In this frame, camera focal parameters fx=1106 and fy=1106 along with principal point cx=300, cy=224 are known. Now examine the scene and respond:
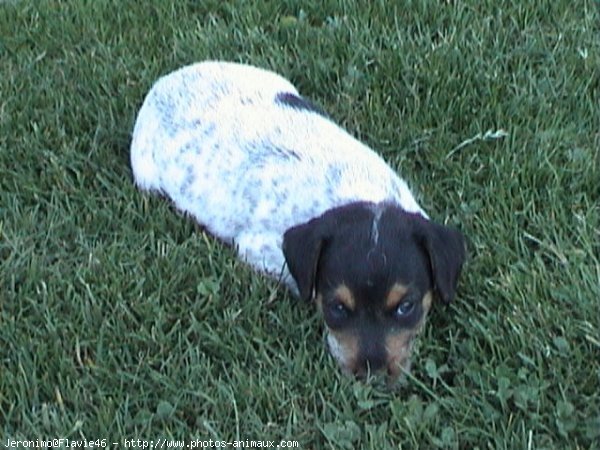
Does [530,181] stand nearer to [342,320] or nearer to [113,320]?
[342,320]

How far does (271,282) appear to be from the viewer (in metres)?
4.70

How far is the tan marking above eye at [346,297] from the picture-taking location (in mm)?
4180

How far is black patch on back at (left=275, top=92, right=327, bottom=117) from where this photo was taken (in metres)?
5.49

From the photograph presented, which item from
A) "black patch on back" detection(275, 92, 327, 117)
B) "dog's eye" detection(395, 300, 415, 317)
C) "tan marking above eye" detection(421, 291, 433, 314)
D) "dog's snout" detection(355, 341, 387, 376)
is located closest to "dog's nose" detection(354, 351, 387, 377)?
"dog's snout" detection(355, 341, 387, 376)

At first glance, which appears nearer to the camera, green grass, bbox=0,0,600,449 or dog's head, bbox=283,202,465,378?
green grass, bbox=0,0,600,449

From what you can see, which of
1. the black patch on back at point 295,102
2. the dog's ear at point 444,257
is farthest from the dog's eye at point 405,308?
the black patch on back at point 295,102

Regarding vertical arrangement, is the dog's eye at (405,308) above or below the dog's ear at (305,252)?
below

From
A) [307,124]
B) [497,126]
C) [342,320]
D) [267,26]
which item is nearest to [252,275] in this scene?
[342,320]

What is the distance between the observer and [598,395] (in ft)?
13.1

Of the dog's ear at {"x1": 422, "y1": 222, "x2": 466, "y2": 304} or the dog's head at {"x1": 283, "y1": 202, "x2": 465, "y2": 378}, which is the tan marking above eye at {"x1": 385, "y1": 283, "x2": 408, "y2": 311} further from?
the dog's ear at {"x1": 422, "y1": 222, "x2": 466, "y2": 304}

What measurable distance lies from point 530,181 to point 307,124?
109 centimetres

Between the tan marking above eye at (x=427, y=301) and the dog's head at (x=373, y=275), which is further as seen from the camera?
the tan marking above eye at (x=427, y=301)

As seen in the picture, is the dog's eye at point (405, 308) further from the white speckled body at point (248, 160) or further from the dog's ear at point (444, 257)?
the white speckled body at point (248, 160)

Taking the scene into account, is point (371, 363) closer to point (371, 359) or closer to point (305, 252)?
point (371, 359)
